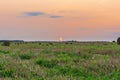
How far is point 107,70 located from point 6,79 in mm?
5807

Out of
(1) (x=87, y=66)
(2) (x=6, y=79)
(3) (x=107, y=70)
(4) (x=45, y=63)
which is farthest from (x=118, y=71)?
(2) (x=6, y=79)

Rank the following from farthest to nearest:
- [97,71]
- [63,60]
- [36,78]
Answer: [63,60], [97,71], [36,78]

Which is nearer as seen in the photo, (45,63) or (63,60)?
(45,63)

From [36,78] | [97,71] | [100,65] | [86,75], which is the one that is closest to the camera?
[36,78]

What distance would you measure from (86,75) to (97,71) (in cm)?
110

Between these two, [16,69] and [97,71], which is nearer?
[16,69]

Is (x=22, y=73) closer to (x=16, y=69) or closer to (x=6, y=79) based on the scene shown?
(x=16, y=69)

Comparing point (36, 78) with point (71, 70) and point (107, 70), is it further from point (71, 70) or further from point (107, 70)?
point (107, 70)

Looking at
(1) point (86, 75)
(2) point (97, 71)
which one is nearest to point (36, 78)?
(1) point (86, 75)

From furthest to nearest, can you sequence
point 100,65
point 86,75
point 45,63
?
point 45,63, point 100,65, point 86,75

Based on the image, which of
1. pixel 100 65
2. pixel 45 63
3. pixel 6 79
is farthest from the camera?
pixel 45 63

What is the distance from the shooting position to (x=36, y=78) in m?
10.5

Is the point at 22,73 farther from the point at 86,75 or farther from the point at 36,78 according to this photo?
the point at 86,75

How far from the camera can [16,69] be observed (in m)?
11.8
